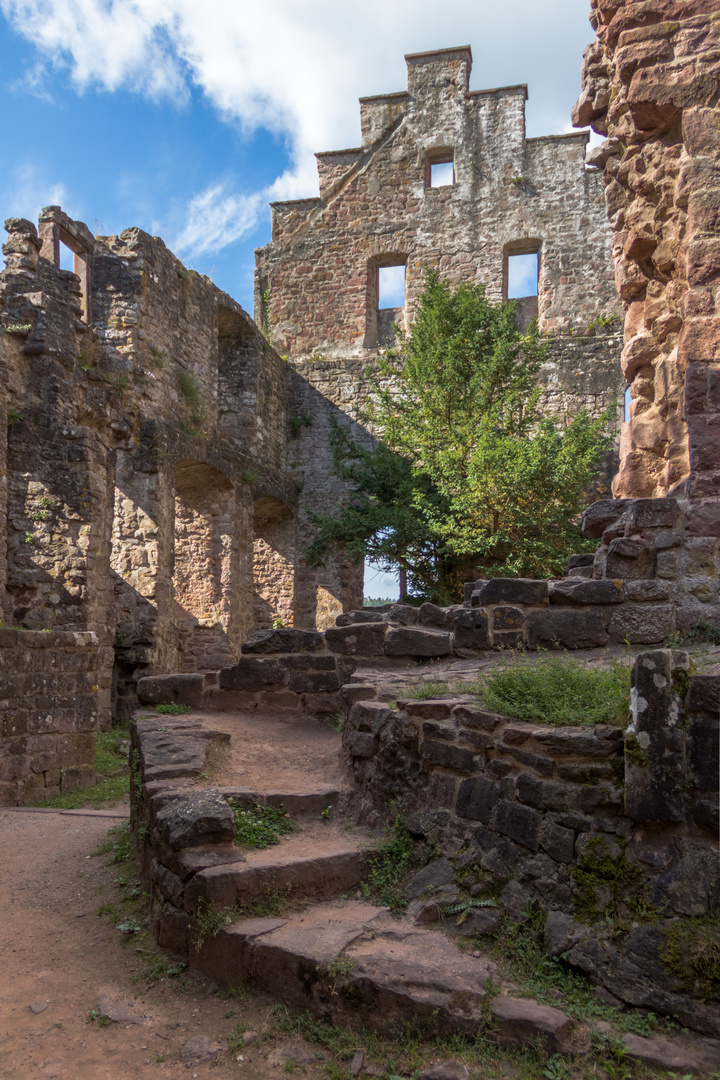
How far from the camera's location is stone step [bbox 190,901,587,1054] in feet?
8.67

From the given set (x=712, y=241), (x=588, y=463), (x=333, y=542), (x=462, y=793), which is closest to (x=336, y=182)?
(x=333, y=542)

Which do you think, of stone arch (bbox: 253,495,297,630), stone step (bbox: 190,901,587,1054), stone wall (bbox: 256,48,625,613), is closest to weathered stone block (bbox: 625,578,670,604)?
stone step (bbox: 190,901,587,1054)

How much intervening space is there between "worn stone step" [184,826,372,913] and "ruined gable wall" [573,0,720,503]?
2933 millimetres

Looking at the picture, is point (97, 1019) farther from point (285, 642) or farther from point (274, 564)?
point (274, 564)

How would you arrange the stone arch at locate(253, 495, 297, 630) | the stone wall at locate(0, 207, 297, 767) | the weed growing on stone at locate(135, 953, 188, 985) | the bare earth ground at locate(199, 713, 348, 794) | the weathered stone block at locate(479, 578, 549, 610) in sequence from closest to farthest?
the weed growing on stone at locate(135, 953, 188, 985)
the bare earth ground at locate(199, 713, 348, 794)
the weathered stone block at locate(479, 578, 549, 610)
the stone wall at locate(0, 207, 297, 767)
the stone arch at locate(253, 495, 297, 630)

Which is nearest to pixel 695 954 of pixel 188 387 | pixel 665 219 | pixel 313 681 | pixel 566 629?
pixel 566 629

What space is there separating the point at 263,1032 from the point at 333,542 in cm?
1350

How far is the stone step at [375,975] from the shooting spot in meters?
2.64

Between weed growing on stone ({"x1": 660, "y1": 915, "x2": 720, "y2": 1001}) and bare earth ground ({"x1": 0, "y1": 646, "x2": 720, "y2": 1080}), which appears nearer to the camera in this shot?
weed growing on stone ({"x1": 660, "y1": 915, "x2": 720, "y2": 1001})

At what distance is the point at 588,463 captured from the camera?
528 inches

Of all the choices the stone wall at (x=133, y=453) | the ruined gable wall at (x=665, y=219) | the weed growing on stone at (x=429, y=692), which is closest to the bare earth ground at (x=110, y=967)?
the weed growing on stone at (x=429, y=692)

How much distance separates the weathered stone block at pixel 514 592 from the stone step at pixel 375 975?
2630 millimetres

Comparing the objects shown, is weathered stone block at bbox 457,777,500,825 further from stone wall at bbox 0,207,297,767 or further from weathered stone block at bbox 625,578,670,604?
stone wall at bbox 0,207,297,767

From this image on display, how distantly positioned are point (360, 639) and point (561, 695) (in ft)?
9.57
